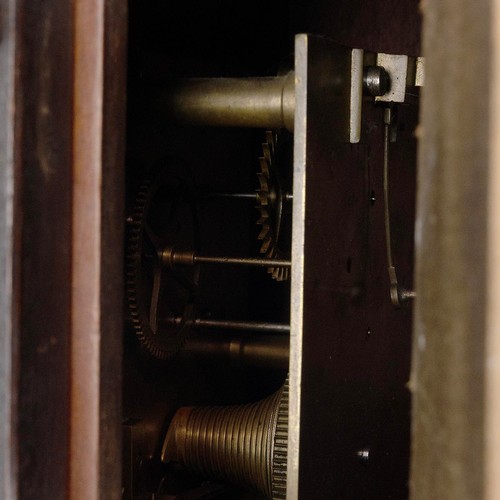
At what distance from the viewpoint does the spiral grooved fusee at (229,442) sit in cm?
125

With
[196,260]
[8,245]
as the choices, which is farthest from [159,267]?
[8,245]

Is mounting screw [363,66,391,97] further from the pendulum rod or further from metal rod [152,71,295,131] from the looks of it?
the pendulum rod

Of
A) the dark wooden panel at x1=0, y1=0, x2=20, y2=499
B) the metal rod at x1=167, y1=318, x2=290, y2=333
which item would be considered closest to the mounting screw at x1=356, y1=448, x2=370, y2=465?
the metal rod at x1=167, y1=318, x2=290, y2=333

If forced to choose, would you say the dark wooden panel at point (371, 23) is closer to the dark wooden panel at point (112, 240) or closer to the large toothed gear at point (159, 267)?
the large toothed gear at point (159, 267)

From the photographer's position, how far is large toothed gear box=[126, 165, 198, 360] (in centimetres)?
118

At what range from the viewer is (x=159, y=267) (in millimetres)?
1242

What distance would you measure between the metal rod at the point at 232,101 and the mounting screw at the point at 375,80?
0.08 m

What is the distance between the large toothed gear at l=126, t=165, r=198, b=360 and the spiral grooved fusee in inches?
4.5

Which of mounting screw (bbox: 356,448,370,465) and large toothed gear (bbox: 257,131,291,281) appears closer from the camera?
mounting screw (bbox: 356,448,370,465)

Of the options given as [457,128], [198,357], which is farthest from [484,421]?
[198,357]

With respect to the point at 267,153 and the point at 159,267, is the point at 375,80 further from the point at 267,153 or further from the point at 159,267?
the point at 159,267

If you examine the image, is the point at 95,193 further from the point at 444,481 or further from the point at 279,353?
the point at 279,353

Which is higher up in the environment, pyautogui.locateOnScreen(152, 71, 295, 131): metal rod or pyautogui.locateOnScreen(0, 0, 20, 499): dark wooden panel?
pyautogui.locateOnScreen(152, 71, 295, 131): metal rod

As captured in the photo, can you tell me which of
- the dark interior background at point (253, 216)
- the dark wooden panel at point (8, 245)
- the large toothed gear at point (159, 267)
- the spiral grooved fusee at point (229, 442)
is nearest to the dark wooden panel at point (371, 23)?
the dark interior background at point (253, 216)
